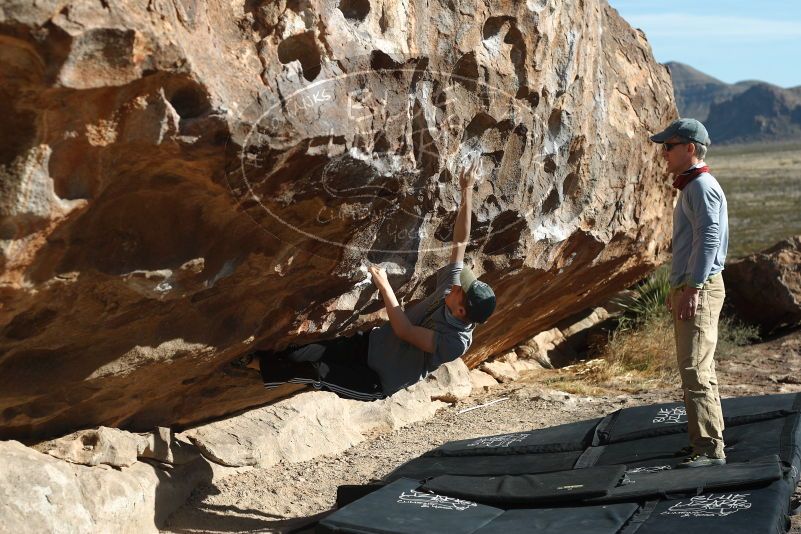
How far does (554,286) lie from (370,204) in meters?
3.00

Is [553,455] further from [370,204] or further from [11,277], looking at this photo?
[11,277]

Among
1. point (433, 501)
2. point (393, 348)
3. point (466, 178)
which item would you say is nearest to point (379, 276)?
point (393, 348)

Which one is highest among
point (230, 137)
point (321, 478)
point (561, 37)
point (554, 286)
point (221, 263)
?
point (561, 37)

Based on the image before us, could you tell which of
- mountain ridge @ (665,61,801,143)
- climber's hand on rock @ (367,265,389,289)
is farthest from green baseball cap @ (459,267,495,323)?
mountain ridge @ (665,61,801,143)

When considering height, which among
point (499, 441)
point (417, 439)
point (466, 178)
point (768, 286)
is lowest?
point (417, 439)

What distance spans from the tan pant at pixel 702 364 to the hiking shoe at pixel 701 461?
3 centimetres

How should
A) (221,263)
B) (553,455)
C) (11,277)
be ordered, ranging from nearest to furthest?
(11,277) < (221,263) < (553,455)

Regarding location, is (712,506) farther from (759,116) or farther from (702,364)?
(759,116)

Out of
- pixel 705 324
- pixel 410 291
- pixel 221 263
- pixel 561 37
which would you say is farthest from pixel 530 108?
pixel 221 263

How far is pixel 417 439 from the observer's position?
6551 millimetres

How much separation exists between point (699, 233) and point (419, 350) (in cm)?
135

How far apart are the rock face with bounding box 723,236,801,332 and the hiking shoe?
17.1 feet

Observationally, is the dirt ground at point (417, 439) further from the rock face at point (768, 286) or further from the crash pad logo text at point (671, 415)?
the crash pad logo text at point (671, 415)

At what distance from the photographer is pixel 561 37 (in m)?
5.46
